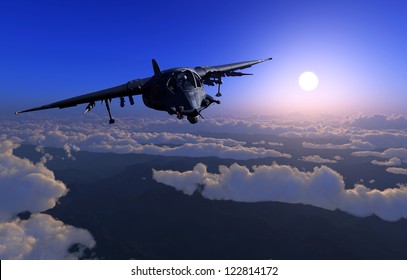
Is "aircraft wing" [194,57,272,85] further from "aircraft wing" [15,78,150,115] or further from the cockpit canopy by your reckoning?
"aircraft wing" [15,78,150,115]

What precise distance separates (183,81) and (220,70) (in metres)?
8.77

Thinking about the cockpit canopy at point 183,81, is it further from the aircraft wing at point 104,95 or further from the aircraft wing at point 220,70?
the aircraft wing at point 220,70

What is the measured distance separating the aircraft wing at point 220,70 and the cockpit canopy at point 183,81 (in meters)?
4.97

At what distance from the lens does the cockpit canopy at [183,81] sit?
64.6ft

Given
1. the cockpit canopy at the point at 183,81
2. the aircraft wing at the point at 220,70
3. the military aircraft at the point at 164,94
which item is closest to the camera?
the military aircraft at the point at 164,94

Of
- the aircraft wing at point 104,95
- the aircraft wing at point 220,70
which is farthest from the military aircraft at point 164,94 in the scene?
the aircraft wing at point 220,70
